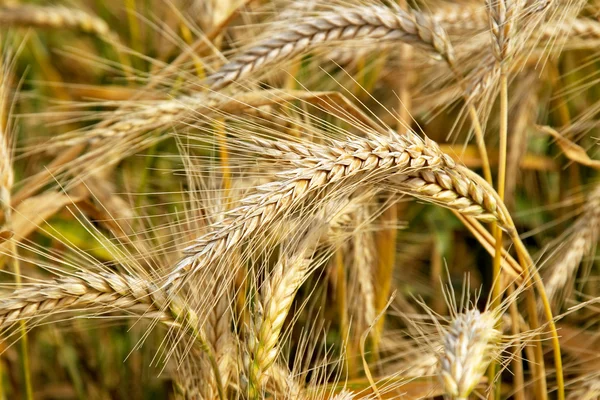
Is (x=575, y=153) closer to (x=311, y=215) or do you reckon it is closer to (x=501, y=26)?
(x=501, y=26)

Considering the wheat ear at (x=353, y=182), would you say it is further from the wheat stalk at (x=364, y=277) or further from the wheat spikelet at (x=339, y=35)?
the wheat stalk at (x=364, y=277)

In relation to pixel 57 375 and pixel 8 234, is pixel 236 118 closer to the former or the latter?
pixel 8 234

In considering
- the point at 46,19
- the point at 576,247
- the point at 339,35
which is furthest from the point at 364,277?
the point at 46,19

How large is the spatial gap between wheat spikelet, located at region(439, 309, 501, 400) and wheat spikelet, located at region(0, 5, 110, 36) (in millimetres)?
1584

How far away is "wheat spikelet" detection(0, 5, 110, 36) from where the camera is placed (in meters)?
2.01

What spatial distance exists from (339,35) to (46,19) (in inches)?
42.5

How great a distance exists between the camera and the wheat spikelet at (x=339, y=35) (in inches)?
52.8

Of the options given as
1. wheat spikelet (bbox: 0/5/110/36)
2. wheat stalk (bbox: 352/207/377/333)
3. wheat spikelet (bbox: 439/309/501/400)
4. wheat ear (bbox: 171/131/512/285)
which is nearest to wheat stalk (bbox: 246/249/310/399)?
wheat ear (bbox: 171/131/512/285)

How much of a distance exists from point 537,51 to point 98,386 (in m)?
1.57

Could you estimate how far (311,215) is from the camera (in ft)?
4.00

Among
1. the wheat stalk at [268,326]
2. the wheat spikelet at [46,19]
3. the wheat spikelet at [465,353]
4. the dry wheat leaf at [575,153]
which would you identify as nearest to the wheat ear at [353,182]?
the wheat stalk at [268,326]

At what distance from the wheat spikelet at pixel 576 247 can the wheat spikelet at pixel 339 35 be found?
57 centimetres

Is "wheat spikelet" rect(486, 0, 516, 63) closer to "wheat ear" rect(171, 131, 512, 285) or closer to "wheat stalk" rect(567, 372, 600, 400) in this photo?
"wheat ear" rect(171, 131, 512, 285)

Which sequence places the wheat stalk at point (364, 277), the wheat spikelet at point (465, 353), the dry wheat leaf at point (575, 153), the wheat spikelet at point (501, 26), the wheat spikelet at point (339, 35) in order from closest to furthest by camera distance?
the wheat spikelet at point (465, 353) → the wheat spikelet at point (501, 26) → the wheat spikelet at point (339, 35) → the dry wheat leaf at point (575, 153) → the wheat stalk at point (364, 277)
